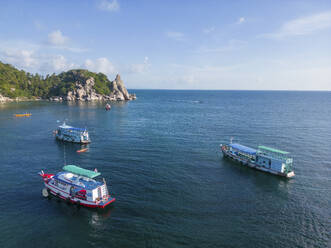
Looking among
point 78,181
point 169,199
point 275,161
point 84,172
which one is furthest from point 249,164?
point 78,181

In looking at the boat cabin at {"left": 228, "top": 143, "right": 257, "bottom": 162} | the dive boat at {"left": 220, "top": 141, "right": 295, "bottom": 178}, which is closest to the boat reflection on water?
A: the dive boat at {"left": 220, "top": 141, "right": 295, "bottom": 178}

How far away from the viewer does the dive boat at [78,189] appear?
44.1m

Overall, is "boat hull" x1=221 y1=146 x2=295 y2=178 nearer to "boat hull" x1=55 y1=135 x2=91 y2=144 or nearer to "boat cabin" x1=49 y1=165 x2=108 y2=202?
"boat cabin" x1=49 y1=165 x2=108 y2=202

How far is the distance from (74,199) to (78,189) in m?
2.21

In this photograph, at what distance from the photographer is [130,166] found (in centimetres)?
6412

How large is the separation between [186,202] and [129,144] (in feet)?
150

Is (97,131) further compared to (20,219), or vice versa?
(97,131)

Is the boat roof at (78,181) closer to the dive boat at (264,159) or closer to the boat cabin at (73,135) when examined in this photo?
the boat cabin at (73,135)

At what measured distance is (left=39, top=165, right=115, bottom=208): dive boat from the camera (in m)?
44.1

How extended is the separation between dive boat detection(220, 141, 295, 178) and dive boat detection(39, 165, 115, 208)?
42.4 meters

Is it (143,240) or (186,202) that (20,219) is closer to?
(143,240)

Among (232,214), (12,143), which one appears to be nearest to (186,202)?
(232,214)

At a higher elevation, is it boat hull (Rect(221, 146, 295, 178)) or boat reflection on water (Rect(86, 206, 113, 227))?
boat hull (Rect(221, 146, 295, 178))

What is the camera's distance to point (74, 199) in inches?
1790
